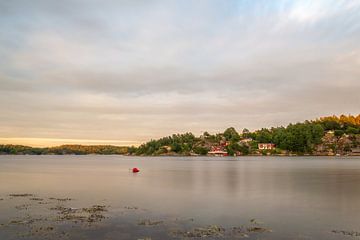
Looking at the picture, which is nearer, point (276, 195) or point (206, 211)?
point (206, 211)

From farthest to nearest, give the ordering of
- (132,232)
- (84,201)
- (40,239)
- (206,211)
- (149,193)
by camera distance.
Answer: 1. (149,193)
2. (84,201)
3. (206,211)
4. (132,232)
5. (40,239)

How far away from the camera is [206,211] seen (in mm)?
31516

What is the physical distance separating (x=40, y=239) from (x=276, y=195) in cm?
2950

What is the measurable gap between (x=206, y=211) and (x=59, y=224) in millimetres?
12383

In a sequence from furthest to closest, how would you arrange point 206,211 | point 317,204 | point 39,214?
1. point 317,204
2. point 206,211
3. point 39,214

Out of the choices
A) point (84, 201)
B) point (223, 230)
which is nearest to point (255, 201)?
point (223, 230)

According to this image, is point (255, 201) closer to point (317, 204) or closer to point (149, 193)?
point (317, 204)

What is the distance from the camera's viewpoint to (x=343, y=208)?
109ft

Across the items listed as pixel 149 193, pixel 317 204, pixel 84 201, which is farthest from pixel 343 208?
pixel 84 201

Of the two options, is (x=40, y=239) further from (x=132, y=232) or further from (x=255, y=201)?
(x=255, y=201)

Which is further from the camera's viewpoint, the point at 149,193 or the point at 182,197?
the point at 149,193

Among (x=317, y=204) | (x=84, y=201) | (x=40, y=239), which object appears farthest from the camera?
(x=84, y=201)

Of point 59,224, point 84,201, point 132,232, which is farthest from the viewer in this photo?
point 84,201

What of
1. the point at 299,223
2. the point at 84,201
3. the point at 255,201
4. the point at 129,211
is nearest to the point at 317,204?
the point at 255,201
